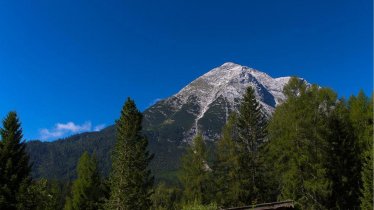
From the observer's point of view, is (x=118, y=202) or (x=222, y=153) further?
(x=222, y=153)

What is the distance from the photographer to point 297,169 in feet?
137

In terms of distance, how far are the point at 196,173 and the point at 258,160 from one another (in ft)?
32.0

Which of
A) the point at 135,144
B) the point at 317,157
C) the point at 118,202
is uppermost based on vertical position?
the point at 135,144

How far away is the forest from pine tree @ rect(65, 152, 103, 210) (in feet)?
38.9

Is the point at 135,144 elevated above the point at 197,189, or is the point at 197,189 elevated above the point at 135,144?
the point at 135,144

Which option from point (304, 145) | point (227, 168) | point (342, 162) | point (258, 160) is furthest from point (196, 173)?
point (342, 162)

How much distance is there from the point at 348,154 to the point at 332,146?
84.4 inches

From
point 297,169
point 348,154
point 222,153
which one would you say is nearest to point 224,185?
point 222,153

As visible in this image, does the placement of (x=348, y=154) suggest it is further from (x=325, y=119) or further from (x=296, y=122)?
(x=296, y=122)

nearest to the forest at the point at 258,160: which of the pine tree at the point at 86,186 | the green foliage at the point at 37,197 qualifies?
the green foliage at the point at 37,197

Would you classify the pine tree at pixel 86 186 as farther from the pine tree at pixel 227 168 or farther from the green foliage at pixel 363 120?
the green foliage at pixel 363 120

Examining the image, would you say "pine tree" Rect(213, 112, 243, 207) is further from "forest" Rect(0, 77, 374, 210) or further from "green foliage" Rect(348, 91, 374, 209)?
"green foliage" Rect(348, 91, 374, 209)

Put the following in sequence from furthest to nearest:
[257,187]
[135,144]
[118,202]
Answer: [257,187] → [135,144] → [118,202]

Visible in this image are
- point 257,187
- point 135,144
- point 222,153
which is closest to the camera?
point 135,144
